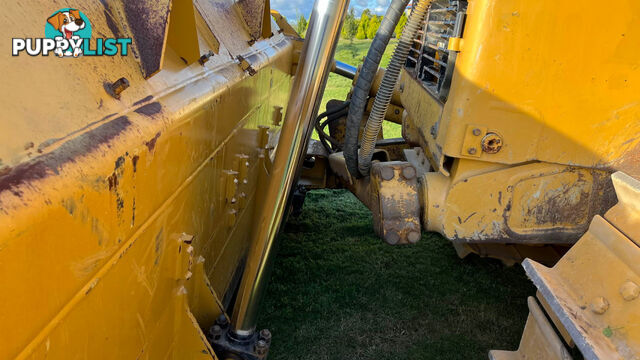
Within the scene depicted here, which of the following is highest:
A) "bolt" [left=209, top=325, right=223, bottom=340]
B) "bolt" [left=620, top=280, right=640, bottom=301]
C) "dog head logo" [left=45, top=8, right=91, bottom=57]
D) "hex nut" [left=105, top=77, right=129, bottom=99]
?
"dog head logo" [left=45, top=8, right=91, bottom=57]

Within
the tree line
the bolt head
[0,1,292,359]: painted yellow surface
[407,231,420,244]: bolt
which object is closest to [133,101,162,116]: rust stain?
[0,1,292,359]: painted yellow surface

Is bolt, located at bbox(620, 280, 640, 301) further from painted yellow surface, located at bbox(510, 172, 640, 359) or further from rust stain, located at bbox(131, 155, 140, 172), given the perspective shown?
rust stain, located at bbox(131, 155, 140, 172)

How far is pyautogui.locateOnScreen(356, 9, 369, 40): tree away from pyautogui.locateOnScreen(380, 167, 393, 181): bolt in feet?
66.3

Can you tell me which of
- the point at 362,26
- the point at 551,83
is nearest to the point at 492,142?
the point at 551,83

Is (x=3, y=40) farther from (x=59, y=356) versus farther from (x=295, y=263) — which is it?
(x=295, y=263)

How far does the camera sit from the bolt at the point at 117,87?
113cm

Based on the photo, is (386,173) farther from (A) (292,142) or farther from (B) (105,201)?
(B) (105,201)

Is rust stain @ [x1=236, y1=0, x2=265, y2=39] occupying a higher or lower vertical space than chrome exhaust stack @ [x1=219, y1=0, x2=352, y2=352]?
higher

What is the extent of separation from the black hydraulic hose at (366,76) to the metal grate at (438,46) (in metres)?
0.26

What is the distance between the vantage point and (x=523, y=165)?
204cm

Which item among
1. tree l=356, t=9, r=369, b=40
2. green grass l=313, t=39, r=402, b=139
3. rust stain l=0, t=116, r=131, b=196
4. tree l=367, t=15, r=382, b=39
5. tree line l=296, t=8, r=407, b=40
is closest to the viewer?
rust stain l=0, t=116, r=131, b=196

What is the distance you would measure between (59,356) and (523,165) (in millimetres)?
1703

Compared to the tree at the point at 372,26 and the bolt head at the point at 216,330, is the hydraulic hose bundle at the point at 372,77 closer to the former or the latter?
the bolt head at the point at 216,330

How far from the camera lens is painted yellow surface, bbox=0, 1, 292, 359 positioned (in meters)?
0.78
